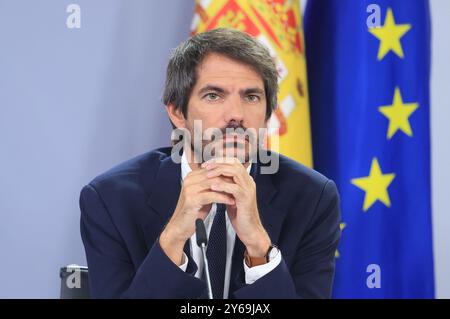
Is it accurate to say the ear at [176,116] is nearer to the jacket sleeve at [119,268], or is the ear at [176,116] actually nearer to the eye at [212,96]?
the eye at [212,96]

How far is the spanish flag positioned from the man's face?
765mm

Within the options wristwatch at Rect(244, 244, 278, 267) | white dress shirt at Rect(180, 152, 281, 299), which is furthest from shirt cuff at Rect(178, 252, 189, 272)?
wristwatch at Rect(244, 244, 278, 267)

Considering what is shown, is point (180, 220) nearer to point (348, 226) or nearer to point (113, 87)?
point (348, 226)

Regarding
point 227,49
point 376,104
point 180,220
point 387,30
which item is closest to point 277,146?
point 376,104

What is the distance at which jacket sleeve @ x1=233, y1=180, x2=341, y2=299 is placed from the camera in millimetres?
1753

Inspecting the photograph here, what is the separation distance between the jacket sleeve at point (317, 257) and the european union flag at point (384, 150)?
77 centimetres

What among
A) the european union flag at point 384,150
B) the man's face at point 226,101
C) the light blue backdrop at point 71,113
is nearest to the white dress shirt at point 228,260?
the man's face at point 226,101

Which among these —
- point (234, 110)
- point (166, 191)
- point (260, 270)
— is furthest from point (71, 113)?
point (260, 270)

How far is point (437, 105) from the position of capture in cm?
299

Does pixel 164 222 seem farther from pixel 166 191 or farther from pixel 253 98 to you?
pixel 253 98

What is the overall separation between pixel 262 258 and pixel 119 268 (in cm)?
38

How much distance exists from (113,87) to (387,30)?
118cm

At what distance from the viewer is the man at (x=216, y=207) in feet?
5.27

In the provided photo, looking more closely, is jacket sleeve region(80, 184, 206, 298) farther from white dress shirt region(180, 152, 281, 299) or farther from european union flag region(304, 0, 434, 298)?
european union flag region(304, 0, 434, 298)
